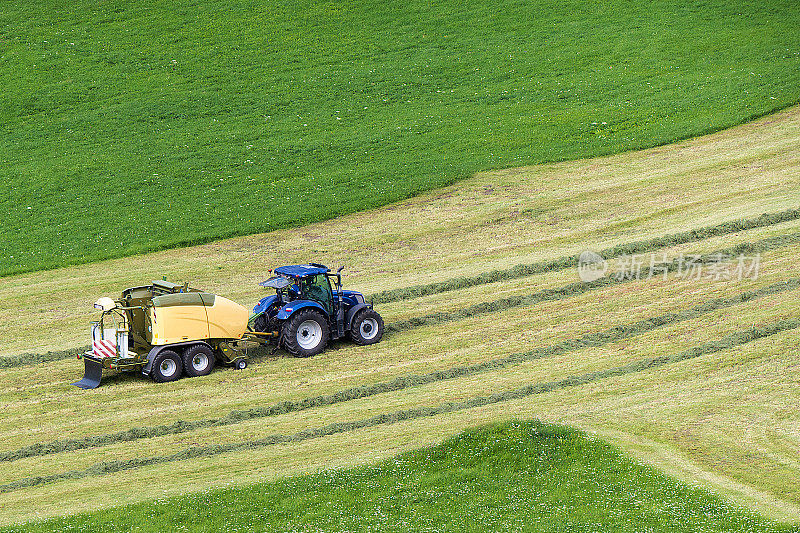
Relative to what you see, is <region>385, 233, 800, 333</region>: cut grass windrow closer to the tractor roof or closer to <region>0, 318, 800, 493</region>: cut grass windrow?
the tractor roof

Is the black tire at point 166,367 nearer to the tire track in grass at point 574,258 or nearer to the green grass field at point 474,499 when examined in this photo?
the green grass field at point 474,499

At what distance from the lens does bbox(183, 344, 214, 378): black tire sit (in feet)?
73.2

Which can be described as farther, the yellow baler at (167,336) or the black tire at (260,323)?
the black tire at (260,323)

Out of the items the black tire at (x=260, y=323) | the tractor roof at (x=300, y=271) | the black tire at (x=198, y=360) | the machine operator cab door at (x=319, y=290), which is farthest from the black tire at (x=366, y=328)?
the black tire at (x=198, y=360)

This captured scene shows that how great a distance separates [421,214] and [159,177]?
12.2 meters

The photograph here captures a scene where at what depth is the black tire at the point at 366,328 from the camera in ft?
78.7

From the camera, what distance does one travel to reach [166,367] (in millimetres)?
22203

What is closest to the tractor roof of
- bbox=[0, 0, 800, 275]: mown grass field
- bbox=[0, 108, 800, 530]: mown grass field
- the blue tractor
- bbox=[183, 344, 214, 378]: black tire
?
the blue tractor

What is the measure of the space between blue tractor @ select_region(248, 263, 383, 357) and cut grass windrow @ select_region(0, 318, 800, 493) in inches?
164

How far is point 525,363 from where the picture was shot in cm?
2267

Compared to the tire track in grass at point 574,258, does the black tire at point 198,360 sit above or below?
below

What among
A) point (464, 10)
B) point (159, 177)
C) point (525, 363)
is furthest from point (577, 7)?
point (525, 363)

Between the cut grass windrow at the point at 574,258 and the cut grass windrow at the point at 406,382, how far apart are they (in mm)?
4424

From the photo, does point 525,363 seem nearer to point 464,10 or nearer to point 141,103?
point 141,103
